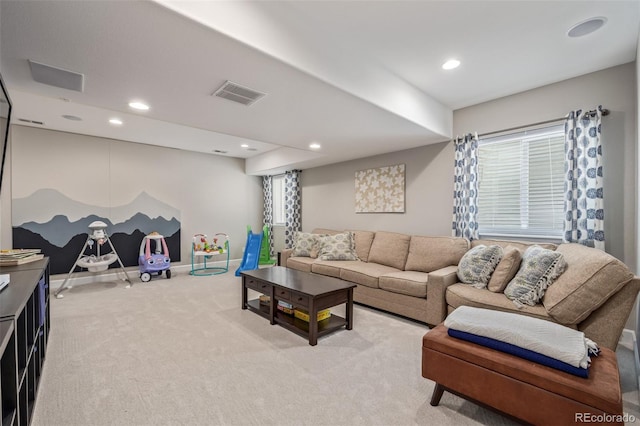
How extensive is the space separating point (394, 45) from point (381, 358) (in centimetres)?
266

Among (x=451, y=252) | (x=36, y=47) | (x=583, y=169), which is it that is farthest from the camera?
(x=451, y=252)

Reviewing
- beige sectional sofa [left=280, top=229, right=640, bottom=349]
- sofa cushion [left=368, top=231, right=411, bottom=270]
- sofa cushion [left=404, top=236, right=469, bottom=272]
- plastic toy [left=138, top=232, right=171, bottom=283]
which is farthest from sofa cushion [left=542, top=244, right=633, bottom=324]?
plastic toy [left=138, top=232, right=171, bottom=283]

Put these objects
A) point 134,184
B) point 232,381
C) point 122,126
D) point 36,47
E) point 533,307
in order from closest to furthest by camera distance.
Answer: point 36,47 < point 232,381 < point 533,307 < point 122,126 < point 134,184

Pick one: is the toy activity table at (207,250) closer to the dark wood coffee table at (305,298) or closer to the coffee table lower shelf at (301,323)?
the dark wood coffee table at (305,298)

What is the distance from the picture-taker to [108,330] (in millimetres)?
3004

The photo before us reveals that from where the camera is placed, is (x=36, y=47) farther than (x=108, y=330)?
No

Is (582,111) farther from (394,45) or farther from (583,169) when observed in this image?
(394,45)

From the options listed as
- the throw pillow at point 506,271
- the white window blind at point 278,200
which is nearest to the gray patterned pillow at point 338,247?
the throw pillow at point 506,271

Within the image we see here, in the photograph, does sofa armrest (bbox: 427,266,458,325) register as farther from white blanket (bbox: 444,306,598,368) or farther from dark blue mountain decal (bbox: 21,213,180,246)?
dark blue mountain decal (bbox: 21,213,180,246)

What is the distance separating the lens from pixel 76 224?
4941 mm

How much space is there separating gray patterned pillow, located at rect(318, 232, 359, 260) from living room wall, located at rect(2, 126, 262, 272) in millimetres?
3046

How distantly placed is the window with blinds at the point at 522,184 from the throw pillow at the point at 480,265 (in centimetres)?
74

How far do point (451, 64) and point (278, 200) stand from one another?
523 centimetres

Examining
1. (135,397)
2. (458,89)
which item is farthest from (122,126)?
(458,89)
